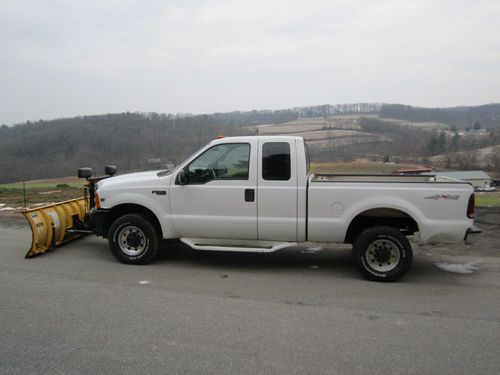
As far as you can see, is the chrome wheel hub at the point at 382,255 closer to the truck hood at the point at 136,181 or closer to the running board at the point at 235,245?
the running board at the point at 235,245

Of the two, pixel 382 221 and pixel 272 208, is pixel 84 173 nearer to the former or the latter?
pixel 272 208

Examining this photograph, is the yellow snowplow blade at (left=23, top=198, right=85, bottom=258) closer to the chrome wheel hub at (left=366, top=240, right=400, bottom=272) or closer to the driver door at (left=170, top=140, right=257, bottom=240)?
the driver door at (left=170, top=140, right=257, bottom=240)

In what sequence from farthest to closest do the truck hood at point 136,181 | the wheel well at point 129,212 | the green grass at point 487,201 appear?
1. the green grass at point 487,201
2. the wheel well at point 129,212
3. the truck hood at point 136,181

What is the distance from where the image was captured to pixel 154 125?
192 ft

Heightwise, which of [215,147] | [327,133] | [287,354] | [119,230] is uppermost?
[327,133]

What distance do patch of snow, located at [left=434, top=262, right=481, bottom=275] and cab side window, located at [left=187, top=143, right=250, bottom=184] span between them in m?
3.45

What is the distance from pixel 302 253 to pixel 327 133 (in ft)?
129

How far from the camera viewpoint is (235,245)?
253 inches

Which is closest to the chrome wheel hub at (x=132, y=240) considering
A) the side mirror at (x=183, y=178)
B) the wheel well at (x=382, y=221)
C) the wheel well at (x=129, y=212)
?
the wheel well at (x=129, y=212)

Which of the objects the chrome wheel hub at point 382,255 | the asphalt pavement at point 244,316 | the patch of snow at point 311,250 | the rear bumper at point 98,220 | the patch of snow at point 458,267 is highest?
the rear bumper at point 98,220

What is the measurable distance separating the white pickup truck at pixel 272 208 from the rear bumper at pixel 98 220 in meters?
0.02

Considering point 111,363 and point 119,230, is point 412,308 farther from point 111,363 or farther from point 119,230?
point 119,230

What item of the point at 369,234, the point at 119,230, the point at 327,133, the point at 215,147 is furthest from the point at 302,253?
the point at 327,133

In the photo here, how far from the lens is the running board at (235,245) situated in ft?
20.3
